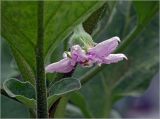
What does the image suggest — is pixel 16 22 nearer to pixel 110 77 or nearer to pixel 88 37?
pixel 88 37

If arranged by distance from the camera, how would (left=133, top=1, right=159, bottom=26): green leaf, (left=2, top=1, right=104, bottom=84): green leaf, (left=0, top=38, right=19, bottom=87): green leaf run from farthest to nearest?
(left=0, top=38, right=19, bottom=87): green leaf → (left=133, top=1, right=159, bottom=26): green leaf → (left=2, top=1, right=104, bottom=84): green leaf

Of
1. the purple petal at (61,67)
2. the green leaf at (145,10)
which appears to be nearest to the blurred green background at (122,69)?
the green leaf at (145,10)

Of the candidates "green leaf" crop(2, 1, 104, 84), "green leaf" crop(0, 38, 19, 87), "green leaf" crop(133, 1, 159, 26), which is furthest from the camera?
"green leaf" crop(0, 38, 19, 87)

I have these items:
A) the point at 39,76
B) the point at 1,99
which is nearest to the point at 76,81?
the point at 39,76

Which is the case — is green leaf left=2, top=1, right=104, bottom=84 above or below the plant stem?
above

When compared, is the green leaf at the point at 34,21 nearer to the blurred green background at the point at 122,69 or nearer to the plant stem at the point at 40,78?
the plant stem at the point at 40,78

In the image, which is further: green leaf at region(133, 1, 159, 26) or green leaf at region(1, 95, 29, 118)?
green leaf at region(1, 95, 29, 118)

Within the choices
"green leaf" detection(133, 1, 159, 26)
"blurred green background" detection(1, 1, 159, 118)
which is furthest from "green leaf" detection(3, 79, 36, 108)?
"blurred green background" detection(1, 1, 159, 118)

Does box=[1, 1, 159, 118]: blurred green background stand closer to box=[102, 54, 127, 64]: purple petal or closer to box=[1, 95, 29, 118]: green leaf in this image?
box=[1, 95, 29, 118]: green leaf
